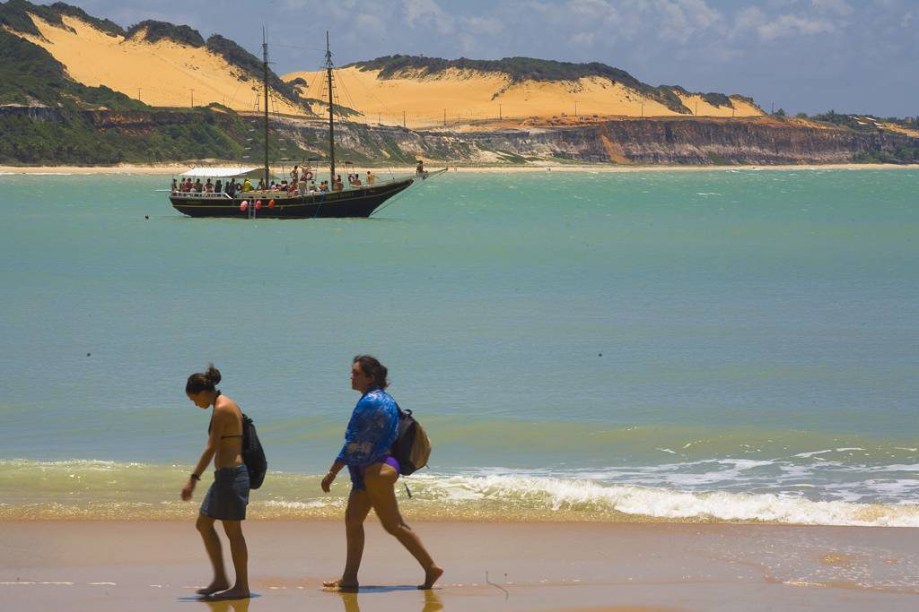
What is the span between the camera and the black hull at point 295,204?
72.1 meters

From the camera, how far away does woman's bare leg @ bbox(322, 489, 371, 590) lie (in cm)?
873

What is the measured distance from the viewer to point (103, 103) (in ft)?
539

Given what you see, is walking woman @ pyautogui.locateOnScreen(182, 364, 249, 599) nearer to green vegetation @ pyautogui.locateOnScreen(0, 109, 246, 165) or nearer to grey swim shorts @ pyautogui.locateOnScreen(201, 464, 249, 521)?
grey swim shorts @ pyautogui.locateOnScreen(201, 464, 249, 521)

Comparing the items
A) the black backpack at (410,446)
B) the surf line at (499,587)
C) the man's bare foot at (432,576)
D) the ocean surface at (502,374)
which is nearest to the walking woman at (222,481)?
the black backpack at (410,446)

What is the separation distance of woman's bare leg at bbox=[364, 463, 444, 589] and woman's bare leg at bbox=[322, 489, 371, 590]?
0.26 ft

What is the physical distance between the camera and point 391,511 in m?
8.69

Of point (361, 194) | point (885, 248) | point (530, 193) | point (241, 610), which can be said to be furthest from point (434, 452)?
point (530, 193)

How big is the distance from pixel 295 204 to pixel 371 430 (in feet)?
211

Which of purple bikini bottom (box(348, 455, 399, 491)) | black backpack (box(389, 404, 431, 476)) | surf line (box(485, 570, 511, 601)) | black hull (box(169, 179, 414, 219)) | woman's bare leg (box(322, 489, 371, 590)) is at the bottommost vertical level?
surf line (box(485, 570, 511, 601))

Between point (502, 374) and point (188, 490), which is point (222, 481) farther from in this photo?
point (502, 374)

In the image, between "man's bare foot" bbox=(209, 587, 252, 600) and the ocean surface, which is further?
the ocean surface

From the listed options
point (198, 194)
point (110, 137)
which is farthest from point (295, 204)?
point (110, 137)

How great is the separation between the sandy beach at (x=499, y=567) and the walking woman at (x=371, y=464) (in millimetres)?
233

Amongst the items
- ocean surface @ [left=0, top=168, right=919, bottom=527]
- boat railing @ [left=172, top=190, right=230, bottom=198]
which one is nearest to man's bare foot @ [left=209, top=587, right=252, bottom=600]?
ocean surface @ [left=0, top=168, right=919, bottom=527]
